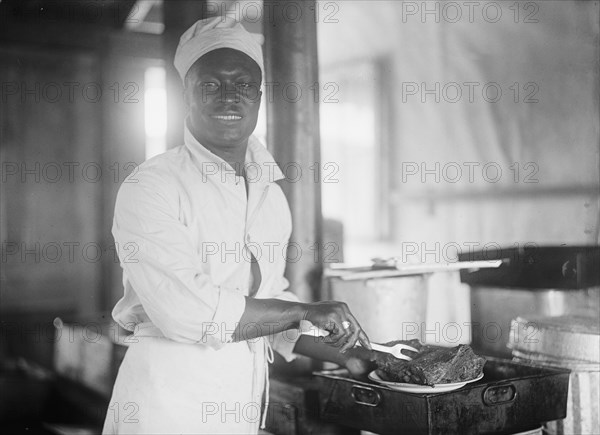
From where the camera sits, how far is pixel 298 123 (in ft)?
9.62

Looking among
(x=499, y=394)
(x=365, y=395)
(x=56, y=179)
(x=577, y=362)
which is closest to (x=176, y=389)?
(x=365, y=395)

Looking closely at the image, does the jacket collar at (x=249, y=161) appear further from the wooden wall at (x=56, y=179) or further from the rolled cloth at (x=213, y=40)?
the wooden wall at (x=56, y=179)

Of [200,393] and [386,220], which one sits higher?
[386,220]

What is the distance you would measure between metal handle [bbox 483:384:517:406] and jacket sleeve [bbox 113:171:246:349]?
2.60 ft

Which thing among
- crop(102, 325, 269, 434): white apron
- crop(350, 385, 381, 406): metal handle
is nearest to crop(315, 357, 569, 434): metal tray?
crop(350, 385, 381, 406): metal handle

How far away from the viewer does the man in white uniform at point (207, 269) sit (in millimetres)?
2094

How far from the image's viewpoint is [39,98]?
643 cm

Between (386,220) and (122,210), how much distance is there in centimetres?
373

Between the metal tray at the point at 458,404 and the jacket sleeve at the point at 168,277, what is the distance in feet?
1.64

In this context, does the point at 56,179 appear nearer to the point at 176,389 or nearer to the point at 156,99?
the point at 156,99

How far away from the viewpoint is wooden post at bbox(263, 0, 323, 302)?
114 inches

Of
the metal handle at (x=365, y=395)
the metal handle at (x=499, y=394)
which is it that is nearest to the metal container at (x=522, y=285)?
the metal handle at (x=499, y=394)

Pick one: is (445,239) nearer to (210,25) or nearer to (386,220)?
(386,220)

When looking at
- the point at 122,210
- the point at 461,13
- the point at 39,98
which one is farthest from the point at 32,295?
the point at 122,210
